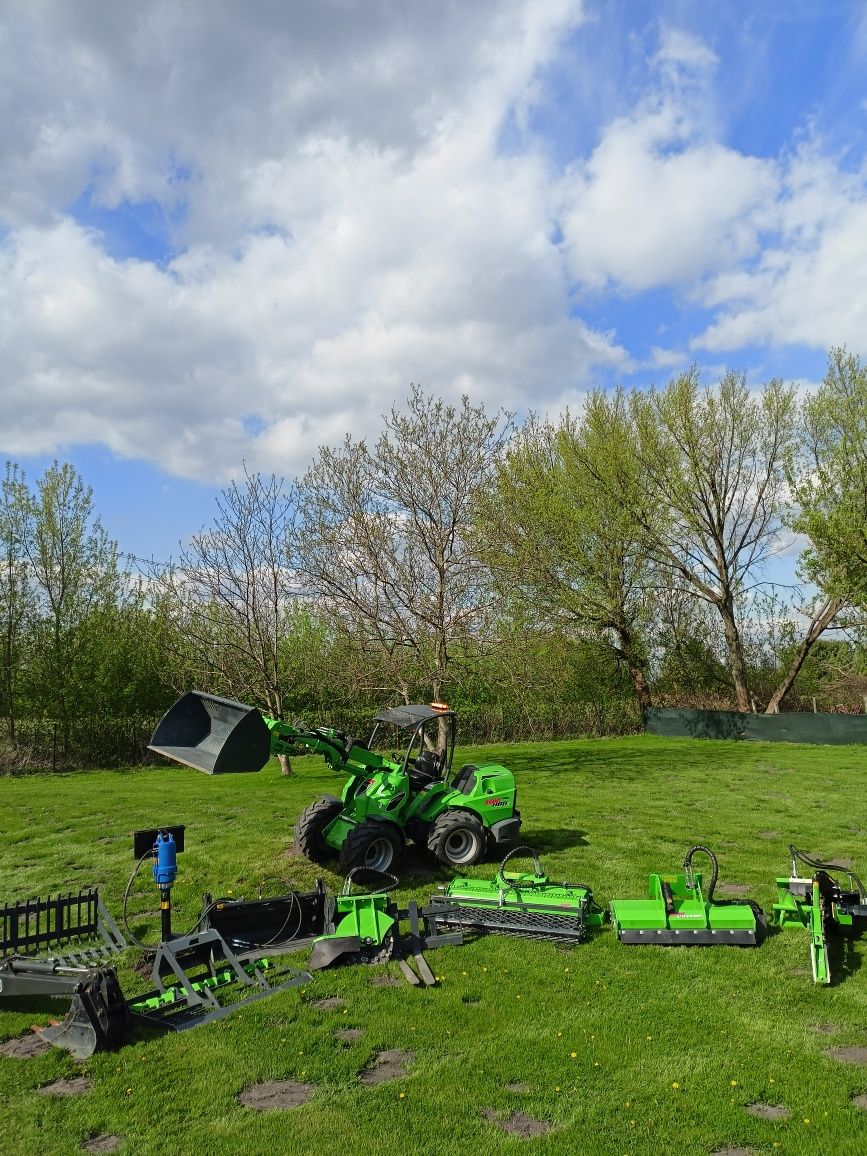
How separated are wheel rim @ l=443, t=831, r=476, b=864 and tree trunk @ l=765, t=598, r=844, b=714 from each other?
23.3 meters

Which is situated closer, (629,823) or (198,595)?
(629,823)

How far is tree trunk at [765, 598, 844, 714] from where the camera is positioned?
30.5 metres

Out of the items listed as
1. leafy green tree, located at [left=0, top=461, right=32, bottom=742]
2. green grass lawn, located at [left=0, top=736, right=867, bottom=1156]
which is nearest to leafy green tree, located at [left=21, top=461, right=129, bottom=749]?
leafy green tree, located at [left=0, top=461, right=32, bottom=742]

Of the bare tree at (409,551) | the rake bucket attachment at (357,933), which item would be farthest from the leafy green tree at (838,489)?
the rake bucket attachment at (357,933)

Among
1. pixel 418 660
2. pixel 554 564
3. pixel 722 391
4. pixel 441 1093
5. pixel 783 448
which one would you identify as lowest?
pixel 441 1093

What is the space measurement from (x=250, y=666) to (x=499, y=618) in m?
6.42

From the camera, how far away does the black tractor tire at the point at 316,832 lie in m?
10.2

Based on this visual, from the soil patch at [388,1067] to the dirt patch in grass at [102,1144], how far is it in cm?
147

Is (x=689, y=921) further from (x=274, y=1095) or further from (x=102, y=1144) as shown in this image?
(x=102, y=1144)

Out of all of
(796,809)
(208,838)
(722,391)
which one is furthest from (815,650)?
(208,838)

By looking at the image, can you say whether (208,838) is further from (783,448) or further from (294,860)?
(783,448)

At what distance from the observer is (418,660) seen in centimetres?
1945

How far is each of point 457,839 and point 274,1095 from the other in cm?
533

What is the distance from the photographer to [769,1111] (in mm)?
4875
